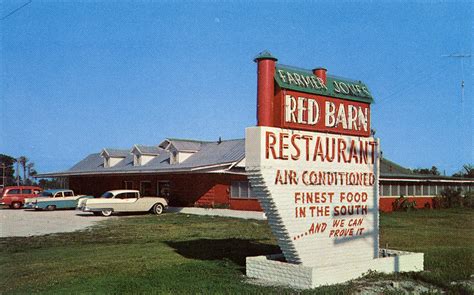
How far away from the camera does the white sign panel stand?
34.6 ft

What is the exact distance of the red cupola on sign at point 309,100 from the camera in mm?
10828

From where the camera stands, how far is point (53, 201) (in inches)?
1419

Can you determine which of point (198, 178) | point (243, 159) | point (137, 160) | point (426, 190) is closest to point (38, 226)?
point (198, 178)

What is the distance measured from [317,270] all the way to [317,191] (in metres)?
1.86

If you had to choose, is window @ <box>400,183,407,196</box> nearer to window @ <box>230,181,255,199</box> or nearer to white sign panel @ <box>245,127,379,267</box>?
window @ <box>230,181,255,199</box>

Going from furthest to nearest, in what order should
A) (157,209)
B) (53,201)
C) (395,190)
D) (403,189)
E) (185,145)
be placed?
(185,145)
(53,201)
(403,189)
(395,190)
(157,209)

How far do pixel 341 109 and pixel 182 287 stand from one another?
18.3 ft

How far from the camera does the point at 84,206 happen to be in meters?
30.7

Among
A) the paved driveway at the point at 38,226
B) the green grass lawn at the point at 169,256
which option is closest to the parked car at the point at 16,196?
the paved driveway at the point at 38,226

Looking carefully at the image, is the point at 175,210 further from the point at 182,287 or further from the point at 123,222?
the point at 182,287

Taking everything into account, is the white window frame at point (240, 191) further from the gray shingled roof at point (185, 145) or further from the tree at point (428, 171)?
the tree at point (428, 171)

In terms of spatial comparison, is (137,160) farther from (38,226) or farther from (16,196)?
(38,226)

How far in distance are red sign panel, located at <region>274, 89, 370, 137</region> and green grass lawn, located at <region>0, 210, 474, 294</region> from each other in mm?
3526

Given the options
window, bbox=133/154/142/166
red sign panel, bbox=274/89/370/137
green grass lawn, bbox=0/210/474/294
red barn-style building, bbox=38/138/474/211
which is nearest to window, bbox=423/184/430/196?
red barn-style building, bbox=38/138/474/211
